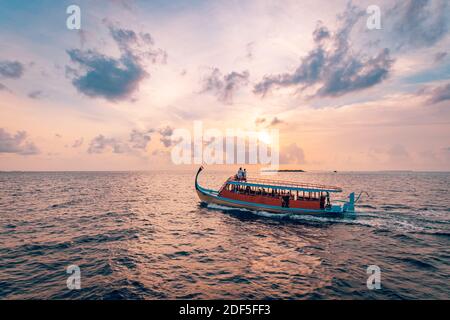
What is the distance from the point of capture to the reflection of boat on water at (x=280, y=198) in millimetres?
30984

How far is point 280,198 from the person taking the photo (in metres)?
32.3

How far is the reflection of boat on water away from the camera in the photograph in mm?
30984

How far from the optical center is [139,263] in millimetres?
16891

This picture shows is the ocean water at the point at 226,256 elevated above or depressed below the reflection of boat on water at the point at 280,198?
below

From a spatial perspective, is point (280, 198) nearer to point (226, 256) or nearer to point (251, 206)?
point (251, 206)

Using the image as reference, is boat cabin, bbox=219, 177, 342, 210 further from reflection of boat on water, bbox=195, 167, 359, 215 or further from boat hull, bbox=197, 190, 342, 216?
boat hull, bbox=197, 190, 342, 216

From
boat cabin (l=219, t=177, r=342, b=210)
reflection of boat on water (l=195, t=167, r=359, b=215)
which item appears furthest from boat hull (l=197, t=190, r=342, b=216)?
boat cabin (l=219, t=177, r=342, b=210)

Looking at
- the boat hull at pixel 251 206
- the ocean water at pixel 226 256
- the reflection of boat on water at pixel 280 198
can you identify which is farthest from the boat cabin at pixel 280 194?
the ocean water at pixel 226 256

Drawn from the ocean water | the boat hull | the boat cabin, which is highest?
the boat cabin

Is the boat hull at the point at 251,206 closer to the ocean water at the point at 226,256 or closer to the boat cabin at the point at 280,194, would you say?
the boat cabin at the point at 280,194

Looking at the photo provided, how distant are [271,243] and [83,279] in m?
15.4

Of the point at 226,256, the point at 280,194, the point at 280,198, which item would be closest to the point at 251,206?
the point at 280,198

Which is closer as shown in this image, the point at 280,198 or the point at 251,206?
the point at 280,198
